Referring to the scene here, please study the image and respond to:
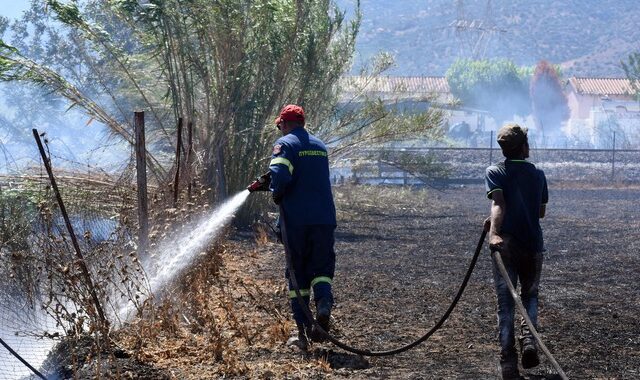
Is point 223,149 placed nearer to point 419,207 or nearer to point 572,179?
point 419,207

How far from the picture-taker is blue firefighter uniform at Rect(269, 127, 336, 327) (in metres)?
8.58

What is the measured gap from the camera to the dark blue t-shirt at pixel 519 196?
747cm

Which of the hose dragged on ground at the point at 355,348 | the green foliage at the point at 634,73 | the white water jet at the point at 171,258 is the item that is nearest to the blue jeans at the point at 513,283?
the hose dragged on ground at the point at 355,348

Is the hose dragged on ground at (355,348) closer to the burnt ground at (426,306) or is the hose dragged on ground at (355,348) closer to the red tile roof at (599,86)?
the burnt ground at (426,306)

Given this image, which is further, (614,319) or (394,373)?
(614,319)

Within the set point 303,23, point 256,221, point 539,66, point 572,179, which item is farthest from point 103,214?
point 539,66

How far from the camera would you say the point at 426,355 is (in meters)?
8.26

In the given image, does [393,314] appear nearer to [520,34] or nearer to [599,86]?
[599,86]

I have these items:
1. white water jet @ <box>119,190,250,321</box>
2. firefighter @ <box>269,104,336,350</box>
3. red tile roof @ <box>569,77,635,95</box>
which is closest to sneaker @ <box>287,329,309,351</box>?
firefighter @ <box>269,104,336,350</box>

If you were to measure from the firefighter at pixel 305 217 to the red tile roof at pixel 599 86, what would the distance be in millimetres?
74065

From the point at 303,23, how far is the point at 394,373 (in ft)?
41.2

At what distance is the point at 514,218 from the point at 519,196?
152 millimetres

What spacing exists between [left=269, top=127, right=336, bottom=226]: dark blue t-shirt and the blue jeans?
5.29ft

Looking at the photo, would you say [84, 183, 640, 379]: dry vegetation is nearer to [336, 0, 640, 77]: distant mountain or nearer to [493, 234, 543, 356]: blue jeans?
[493, 234, 543, 356]: blue jeans
